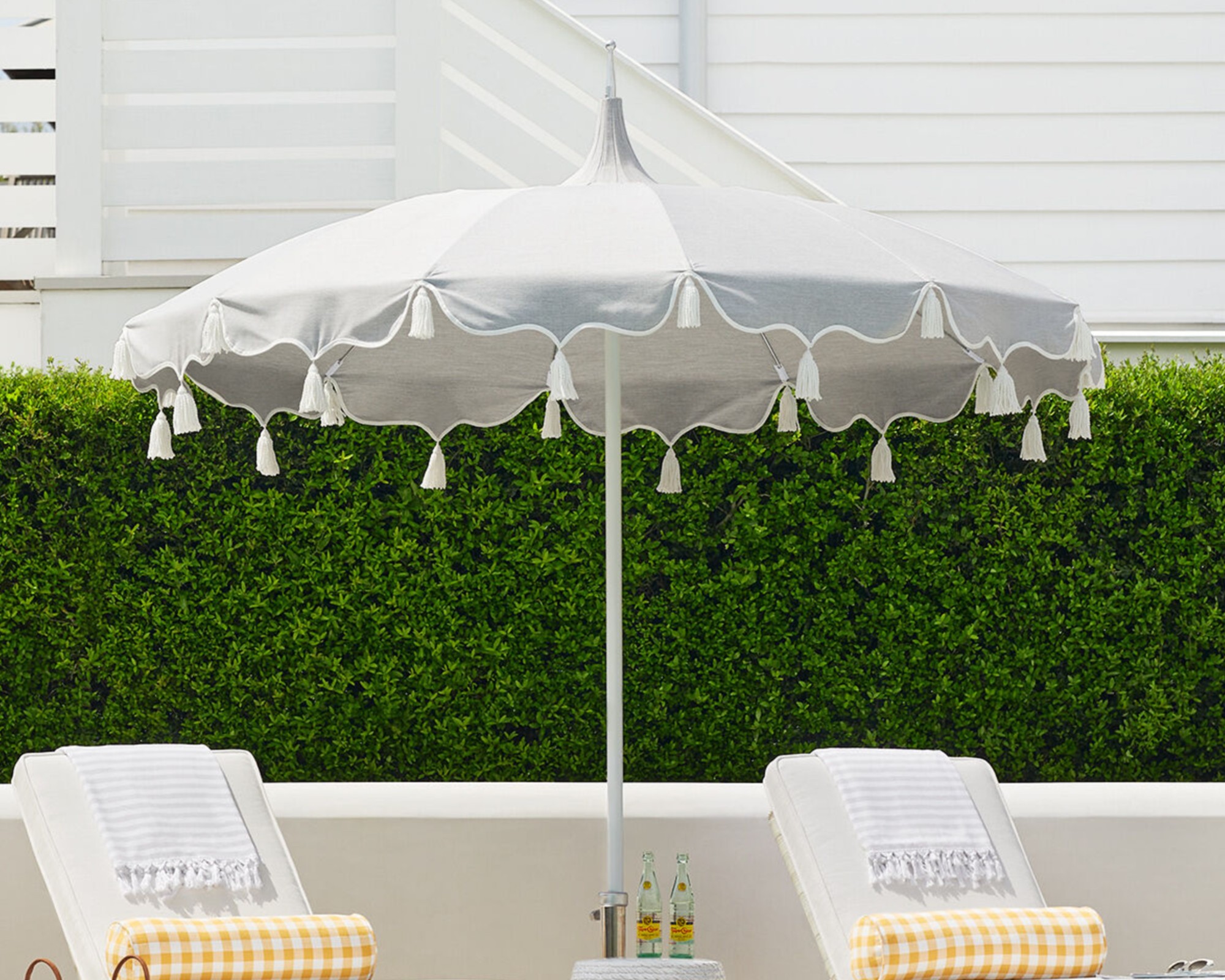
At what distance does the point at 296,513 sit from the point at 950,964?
107 inches

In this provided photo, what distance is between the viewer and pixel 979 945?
154 inches

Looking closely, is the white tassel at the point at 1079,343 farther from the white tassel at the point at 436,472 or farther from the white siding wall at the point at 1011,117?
the white siding wall at the point at 1011,117

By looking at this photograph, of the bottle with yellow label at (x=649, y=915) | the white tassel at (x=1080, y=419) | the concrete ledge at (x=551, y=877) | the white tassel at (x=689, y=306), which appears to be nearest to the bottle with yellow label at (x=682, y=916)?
the bottle with yellow label at (x=649, y=915)

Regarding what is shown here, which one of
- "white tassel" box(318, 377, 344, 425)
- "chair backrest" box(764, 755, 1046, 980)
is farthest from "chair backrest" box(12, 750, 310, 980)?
"chair backrest" box(764, 755, 1046, 980)

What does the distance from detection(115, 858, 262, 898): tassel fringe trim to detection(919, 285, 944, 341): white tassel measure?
2258 millimetres

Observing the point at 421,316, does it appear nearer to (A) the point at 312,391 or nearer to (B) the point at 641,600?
(A) the point at 312,391

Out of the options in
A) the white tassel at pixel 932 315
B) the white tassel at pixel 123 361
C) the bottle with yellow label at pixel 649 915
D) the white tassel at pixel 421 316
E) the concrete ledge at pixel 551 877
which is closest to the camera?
the white tassel at pixel 421 316

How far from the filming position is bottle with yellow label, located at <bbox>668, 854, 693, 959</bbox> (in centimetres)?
429

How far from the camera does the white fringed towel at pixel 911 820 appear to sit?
4.11m

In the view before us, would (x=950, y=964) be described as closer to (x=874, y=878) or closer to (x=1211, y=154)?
(x=874, y=878)

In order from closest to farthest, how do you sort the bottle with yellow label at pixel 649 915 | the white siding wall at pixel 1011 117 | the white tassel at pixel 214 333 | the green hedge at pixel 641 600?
the white tassel at pixel 214 333, the bottle with yellow label at pixel 649 915, the green hedge at pixel 641 600, the white siding wall at pixel 1011 117

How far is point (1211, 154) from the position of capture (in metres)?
7.08

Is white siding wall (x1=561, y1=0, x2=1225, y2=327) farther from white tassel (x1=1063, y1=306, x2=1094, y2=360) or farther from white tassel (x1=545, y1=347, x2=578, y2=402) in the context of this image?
white tassel (x1=545, y1=347, x2=578, y2=402)

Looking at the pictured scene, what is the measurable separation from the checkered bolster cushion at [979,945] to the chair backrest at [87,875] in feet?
4.94
